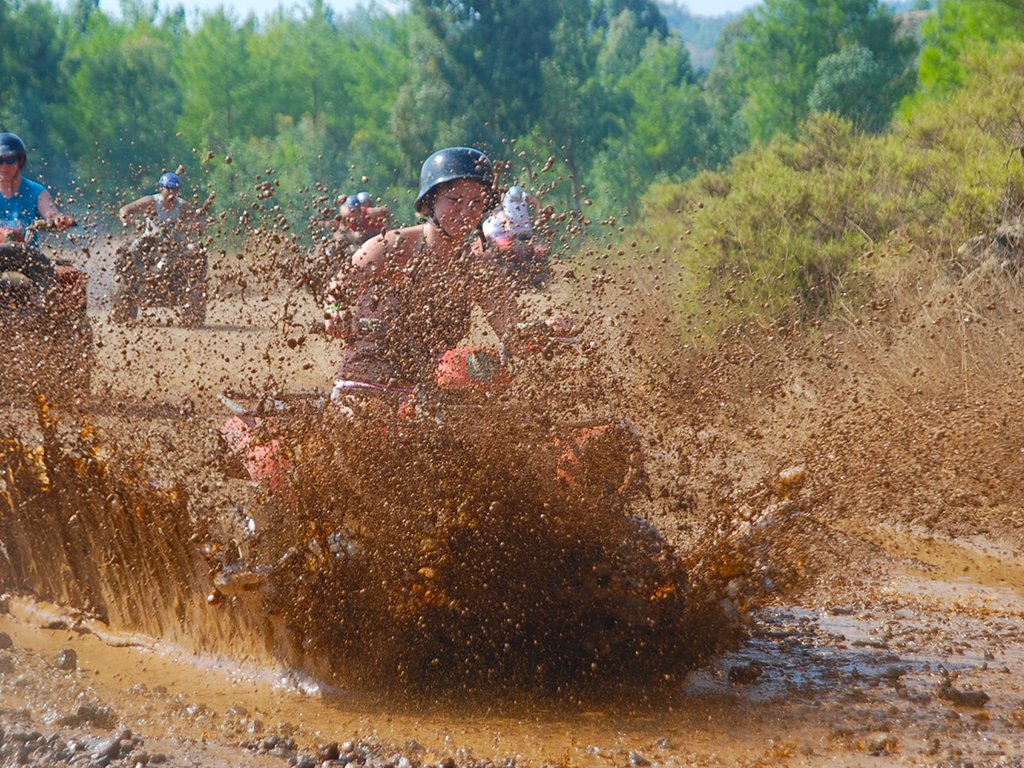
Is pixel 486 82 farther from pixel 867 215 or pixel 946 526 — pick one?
pixel 946 526

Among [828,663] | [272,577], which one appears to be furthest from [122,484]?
[828,663]

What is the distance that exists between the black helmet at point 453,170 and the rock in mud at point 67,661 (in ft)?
7.20

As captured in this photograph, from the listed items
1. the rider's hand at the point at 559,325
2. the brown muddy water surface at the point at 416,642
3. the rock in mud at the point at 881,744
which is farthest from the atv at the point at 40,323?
the rock in mud at the point at 881,744

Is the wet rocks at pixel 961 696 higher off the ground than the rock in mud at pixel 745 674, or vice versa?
the rock in mud at pixel 745 674

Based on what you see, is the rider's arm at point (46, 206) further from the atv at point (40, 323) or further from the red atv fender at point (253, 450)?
the red atv fender at point (253, 450)

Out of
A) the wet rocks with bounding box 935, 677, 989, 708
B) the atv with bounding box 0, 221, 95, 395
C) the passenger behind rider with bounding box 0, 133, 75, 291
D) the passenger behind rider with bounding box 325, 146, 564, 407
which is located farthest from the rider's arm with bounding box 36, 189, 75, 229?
the wet rocks with bounding box 935, 677, 989, 708

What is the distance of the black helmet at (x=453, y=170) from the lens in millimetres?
5500

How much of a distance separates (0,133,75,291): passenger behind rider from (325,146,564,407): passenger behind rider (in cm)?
328

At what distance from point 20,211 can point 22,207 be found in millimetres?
36

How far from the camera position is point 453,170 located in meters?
5.50

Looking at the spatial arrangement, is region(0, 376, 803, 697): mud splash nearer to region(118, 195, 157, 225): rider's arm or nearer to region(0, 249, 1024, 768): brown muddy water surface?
region(0, 249, 1024, 768): brown muddy water surface

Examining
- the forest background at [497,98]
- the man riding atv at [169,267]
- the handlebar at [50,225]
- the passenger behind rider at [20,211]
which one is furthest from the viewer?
the forest background at [497,98]

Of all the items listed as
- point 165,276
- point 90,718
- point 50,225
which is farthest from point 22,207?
point 90,718

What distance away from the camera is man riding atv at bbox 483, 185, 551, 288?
5.35 m
